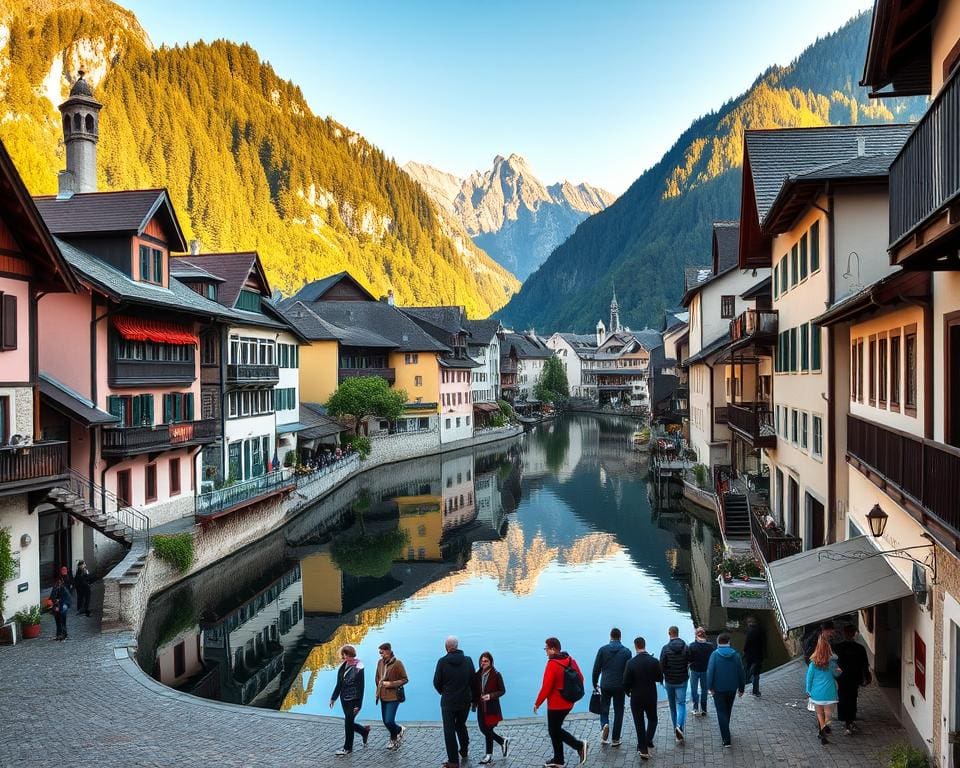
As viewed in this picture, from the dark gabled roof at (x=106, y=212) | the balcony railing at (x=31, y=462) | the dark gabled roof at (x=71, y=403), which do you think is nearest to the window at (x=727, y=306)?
the dark gabled roof at (x=106, y=212)

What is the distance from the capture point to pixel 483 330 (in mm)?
117438

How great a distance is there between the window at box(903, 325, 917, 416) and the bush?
22974 millimetres

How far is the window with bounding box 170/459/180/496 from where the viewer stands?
35.7m

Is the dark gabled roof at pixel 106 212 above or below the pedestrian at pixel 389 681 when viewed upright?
above

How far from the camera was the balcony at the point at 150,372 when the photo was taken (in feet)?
103

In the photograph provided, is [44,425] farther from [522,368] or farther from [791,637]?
[522,368]

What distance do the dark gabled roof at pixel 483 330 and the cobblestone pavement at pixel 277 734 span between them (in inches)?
3752

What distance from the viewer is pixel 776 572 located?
757 inches

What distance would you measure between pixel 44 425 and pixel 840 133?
28.0 meters

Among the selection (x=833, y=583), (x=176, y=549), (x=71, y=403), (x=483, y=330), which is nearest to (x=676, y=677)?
(x=833, y=583)

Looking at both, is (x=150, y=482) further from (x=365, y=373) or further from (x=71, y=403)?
(x=365, y=373)

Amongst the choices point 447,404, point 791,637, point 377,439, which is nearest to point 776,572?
point 791,637

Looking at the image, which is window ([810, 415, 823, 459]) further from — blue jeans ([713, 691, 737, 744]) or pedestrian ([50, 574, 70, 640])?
pedestrian ([50, 574, 70, 640])

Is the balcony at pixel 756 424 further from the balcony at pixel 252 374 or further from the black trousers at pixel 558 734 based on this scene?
the balcony at pixel 252 374
